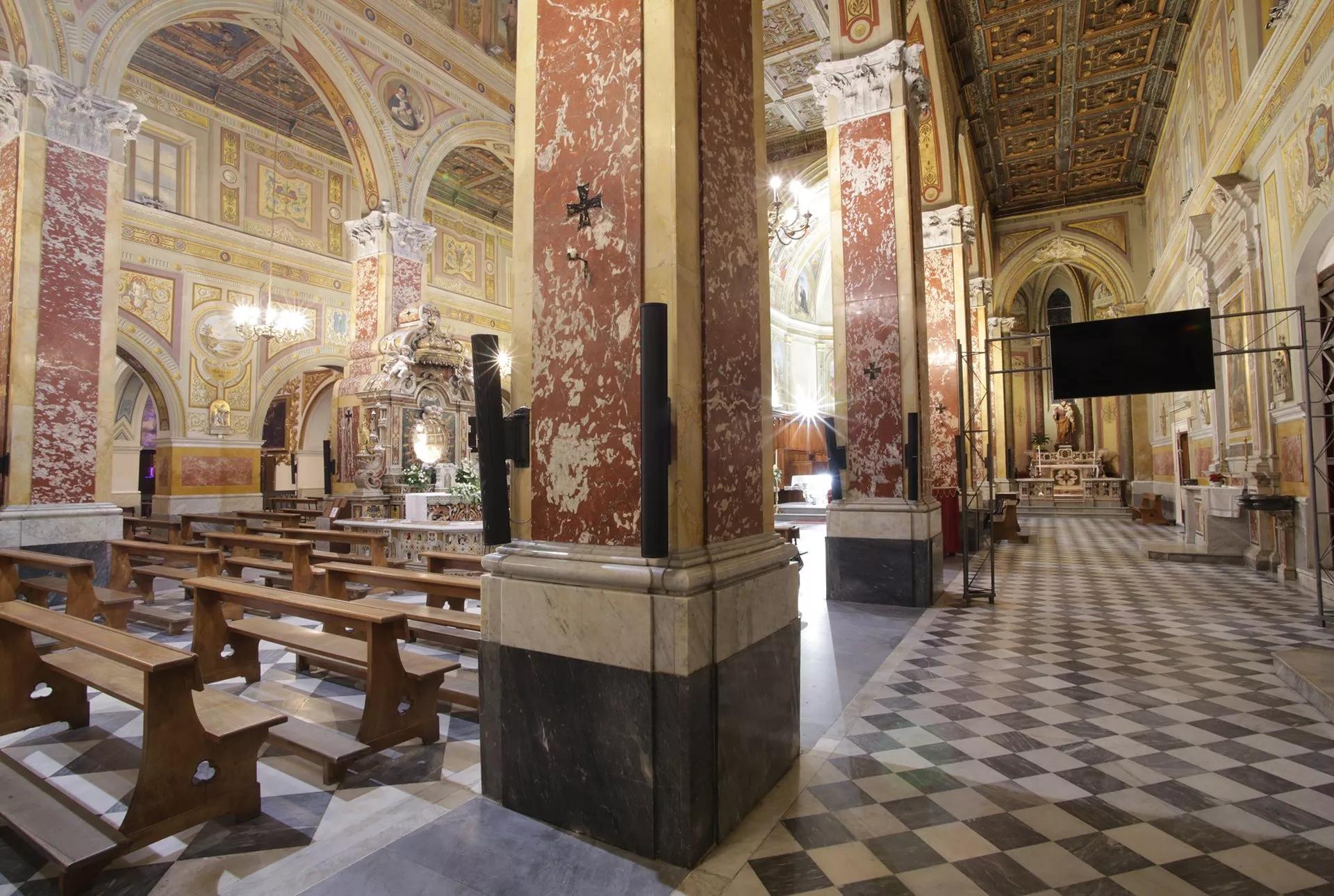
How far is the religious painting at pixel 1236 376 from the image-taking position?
27.9 feet

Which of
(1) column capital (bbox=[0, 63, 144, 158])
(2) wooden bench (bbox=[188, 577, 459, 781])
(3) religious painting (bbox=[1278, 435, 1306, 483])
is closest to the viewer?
(2) wooden bench (bbox=[188, 577, 459, 781])

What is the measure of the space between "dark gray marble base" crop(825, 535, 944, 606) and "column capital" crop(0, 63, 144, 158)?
27.4 feet

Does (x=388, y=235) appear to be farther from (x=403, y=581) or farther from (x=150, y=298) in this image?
(x=403, y=581)

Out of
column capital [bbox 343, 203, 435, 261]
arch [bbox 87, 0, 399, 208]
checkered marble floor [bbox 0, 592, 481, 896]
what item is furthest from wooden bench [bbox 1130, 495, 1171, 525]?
arch [bbox 87, 0, 399, 208]

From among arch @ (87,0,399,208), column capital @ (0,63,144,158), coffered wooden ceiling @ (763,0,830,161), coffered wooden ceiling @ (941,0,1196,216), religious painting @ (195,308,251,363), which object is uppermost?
coffered wooden ceiling @ (763,0,830,161)

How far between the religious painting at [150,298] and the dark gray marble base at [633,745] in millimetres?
12516

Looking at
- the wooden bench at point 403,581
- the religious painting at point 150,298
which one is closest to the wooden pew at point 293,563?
the wooden bench at point 403,581

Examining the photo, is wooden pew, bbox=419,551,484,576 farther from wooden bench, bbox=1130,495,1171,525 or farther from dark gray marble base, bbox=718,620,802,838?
wooden bench, bbox=1130,495,1171,525

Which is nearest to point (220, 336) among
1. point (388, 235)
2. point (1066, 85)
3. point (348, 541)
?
point (388, 235)

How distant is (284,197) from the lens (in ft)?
45.2

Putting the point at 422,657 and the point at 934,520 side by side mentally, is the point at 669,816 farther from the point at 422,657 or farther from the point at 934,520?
the point at 934,520

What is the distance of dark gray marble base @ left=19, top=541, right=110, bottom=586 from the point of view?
633 centimetres

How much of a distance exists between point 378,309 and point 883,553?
29.4 feet

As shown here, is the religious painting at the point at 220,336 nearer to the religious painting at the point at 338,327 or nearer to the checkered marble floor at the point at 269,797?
the religious painting at the point at 338,327
